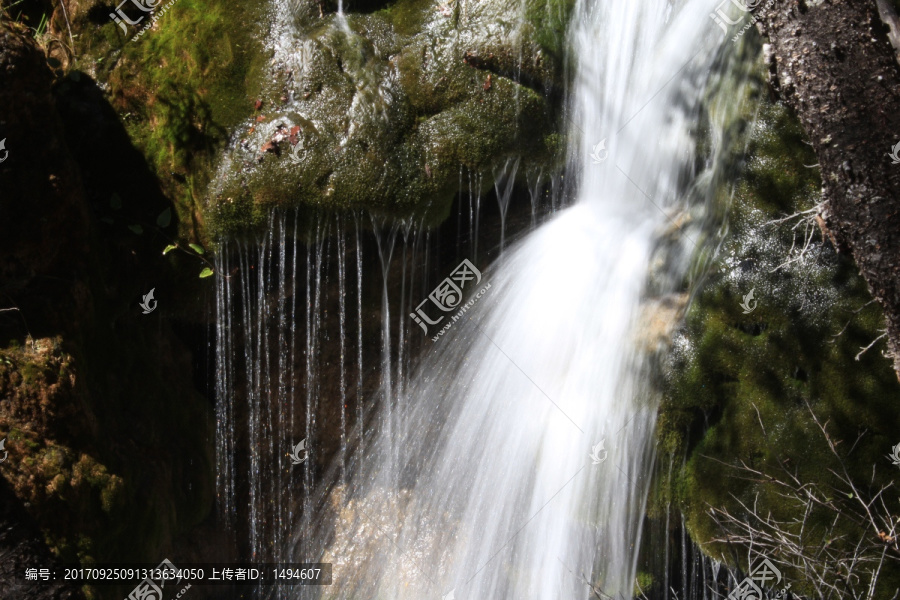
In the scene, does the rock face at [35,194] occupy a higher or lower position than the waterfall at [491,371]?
higher

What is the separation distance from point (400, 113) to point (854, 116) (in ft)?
10.4

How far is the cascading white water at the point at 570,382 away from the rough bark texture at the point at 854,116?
1413 millimetres

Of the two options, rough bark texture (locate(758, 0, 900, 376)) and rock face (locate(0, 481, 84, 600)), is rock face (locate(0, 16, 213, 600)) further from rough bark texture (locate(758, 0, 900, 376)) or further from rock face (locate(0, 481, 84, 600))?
rough bark texture (locate(758, 0, 900, 376))

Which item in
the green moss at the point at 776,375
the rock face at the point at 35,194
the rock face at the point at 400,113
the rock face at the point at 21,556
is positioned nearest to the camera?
the rock face at the point at 21,556

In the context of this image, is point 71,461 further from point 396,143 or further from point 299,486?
point 396,143

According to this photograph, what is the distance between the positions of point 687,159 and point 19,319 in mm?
4979

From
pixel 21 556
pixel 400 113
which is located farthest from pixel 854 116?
pixel 21 556

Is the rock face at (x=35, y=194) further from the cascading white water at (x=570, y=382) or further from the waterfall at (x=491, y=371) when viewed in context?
the cascading white water at (x=570, y=382)

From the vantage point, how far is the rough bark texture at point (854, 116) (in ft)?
11.7

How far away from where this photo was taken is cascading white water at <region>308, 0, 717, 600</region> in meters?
5.14

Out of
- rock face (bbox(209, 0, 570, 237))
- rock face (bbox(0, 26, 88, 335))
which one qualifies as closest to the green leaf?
rock face (bbox(209, 0, 570, 237))

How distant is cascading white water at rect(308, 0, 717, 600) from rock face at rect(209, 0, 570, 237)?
0.43m

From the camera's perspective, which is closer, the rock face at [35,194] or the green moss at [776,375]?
the green moss at [776,375]

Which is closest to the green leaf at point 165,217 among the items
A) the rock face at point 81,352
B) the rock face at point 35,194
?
the rock face at point 81,352
